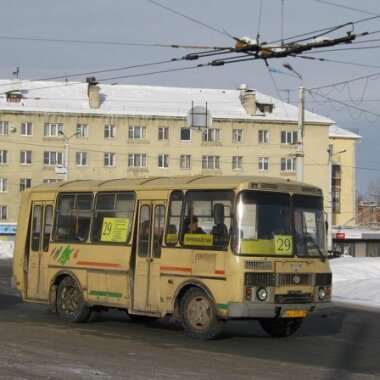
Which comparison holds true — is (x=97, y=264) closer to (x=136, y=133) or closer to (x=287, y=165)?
(x=136, y=133)

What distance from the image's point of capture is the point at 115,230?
53.0 ft

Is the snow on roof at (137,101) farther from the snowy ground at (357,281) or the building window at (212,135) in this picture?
the snowy ground at (357,281)

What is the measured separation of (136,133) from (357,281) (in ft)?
190

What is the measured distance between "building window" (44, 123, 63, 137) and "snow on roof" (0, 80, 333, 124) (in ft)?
4.46

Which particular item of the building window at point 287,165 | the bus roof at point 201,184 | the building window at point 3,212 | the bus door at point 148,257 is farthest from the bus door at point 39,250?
the building window at point 287,165

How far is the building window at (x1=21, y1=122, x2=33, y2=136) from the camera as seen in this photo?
82812mm

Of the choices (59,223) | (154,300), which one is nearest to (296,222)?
(154,300)

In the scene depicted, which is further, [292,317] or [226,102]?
[226,102]

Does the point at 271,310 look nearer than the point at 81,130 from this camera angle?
Yes

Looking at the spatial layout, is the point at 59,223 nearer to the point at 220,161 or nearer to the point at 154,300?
the point at 154,300

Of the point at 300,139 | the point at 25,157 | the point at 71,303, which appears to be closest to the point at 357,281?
the point at 300,139

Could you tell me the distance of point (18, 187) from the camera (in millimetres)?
82750

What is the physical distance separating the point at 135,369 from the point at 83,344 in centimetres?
258

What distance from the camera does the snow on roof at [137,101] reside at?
83.6m
